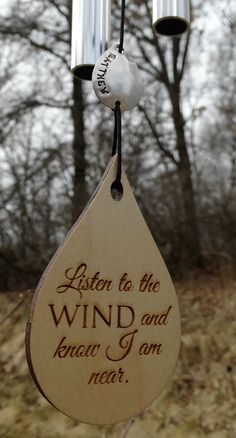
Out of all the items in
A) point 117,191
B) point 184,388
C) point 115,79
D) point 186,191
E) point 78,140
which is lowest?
point 184,388

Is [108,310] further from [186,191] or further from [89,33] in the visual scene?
[186,191]

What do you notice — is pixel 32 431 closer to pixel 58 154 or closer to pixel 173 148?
pixel 58 154

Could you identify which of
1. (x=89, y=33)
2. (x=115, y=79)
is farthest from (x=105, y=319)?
(x=89, y=33)

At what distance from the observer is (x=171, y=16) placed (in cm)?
98

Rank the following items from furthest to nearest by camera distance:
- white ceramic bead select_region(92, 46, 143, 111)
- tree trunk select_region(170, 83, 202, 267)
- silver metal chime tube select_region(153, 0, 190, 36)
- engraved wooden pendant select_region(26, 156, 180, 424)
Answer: tree trunk select_region(170, 83, 202, 267) < silver metal chime tube select_region(153, 0, 190, 36) < white ceramic bead select_region(92, 46, 143, 111) < engraved wooden pendant select_region(26, 156, 180, 424)

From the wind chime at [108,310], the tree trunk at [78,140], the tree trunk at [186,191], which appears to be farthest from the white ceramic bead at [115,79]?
the tree trunk at [186,191]

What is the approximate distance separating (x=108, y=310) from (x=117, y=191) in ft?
0.61

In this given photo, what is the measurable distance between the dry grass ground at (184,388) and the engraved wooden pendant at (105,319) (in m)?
1.47

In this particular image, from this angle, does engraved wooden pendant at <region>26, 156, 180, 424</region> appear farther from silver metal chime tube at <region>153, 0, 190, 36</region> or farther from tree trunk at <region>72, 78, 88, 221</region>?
tree trunk at <region>72, 78, 88, 221</region>

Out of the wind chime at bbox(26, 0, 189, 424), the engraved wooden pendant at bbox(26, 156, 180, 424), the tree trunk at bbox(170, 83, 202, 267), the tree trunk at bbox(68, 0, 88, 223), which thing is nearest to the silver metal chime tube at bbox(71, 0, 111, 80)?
the wind chime at bbox(26, 0, 189, 424)

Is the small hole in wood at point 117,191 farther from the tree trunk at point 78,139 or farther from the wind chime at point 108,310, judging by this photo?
the tree trunk at point 78,139

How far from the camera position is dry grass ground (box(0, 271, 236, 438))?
2.17 metres

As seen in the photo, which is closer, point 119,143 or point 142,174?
point 119,143

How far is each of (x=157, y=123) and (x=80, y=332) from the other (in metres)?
A: 2.57
